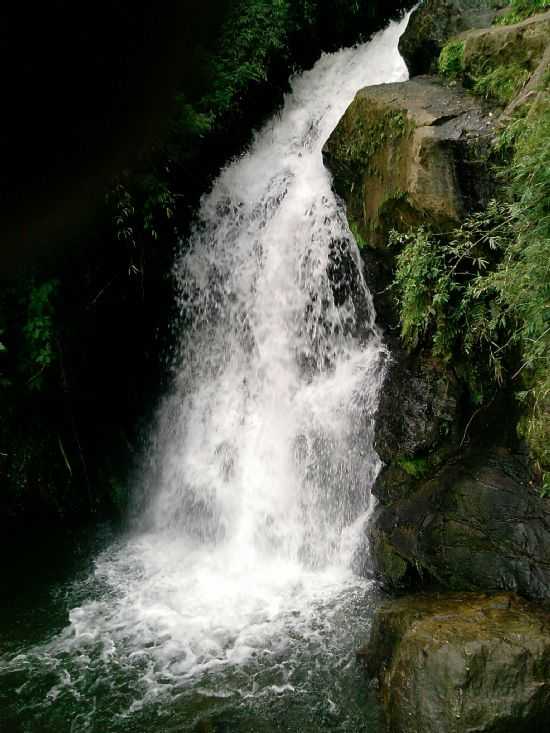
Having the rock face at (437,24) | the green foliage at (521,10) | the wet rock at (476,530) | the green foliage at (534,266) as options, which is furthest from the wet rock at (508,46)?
the wet rock at (476,530)

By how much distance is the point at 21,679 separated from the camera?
Result: 189 inches

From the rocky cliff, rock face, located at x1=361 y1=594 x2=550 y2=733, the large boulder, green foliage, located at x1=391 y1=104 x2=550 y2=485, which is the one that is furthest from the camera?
the large boulder

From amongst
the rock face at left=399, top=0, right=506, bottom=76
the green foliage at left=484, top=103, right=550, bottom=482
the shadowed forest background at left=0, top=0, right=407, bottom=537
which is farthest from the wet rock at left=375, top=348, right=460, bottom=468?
the rock face at left=399, top=0, right=506, bottom=76

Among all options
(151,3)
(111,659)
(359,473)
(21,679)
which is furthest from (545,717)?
(151,3)

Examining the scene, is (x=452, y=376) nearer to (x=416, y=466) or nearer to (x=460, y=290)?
(x=460, y=290)

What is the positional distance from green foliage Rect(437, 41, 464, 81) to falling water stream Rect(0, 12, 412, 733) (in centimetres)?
177

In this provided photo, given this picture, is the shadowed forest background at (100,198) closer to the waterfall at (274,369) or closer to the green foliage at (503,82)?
the waterfall at (274,369)

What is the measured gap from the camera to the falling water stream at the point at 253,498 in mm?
4574

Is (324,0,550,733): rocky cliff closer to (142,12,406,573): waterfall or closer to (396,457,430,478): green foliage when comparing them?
(396,457,430,478): green foliage

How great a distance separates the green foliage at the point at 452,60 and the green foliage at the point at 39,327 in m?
5.00

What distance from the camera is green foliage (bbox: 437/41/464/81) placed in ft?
20.0

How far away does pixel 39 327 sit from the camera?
20.6 ft

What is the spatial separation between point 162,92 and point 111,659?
6.69 m

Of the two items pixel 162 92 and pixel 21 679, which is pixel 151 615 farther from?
pixel 162 92
